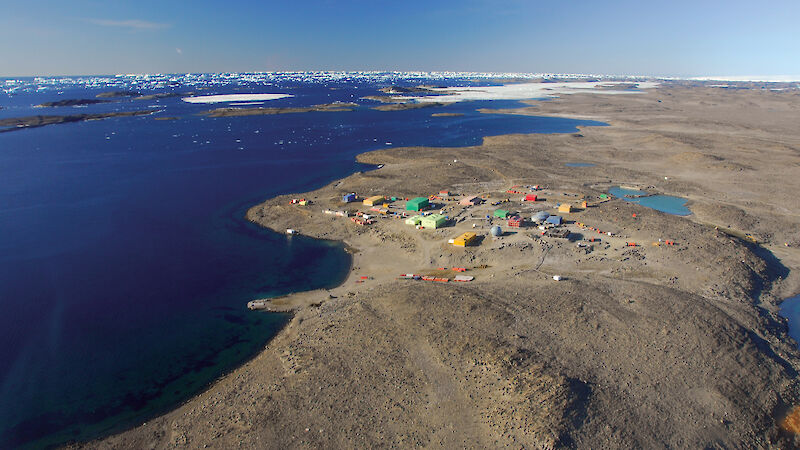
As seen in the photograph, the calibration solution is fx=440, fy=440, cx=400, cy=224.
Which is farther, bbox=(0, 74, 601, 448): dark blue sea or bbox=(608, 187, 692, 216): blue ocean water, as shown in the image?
bbox=(608, 187, 692, 216): blue ocean water

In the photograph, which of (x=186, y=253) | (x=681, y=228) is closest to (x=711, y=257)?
(x=681, y=228)

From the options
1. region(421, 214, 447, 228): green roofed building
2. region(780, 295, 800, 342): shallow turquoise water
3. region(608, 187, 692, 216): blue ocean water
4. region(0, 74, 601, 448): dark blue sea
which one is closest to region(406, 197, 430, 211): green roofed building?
region(421, 214, 447, 228): green roofed building

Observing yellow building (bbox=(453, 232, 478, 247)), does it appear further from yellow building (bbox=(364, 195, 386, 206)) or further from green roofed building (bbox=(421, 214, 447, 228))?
yellow building (bbox=(364, 195, 386, 206))

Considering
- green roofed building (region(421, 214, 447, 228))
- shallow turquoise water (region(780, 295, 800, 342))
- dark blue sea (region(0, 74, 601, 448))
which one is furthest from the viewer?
green roofed building (region(421, 214, 447, 228))

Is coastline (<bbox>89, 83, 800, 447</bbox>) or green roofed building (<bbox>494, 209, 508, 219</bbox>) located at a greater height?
green roofed building (<bbox>494, 209, 508, 219</bbox>)

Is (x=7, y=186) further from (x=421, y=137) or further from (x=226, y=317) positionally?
(x=421, y=137)


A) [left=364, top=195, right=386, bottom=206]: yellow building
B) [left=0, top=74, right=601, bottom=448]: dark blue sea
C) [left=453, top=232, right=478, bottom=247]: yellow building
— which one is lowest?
[left=0, top=74, right=601, bottom=448]: dark blue sea
